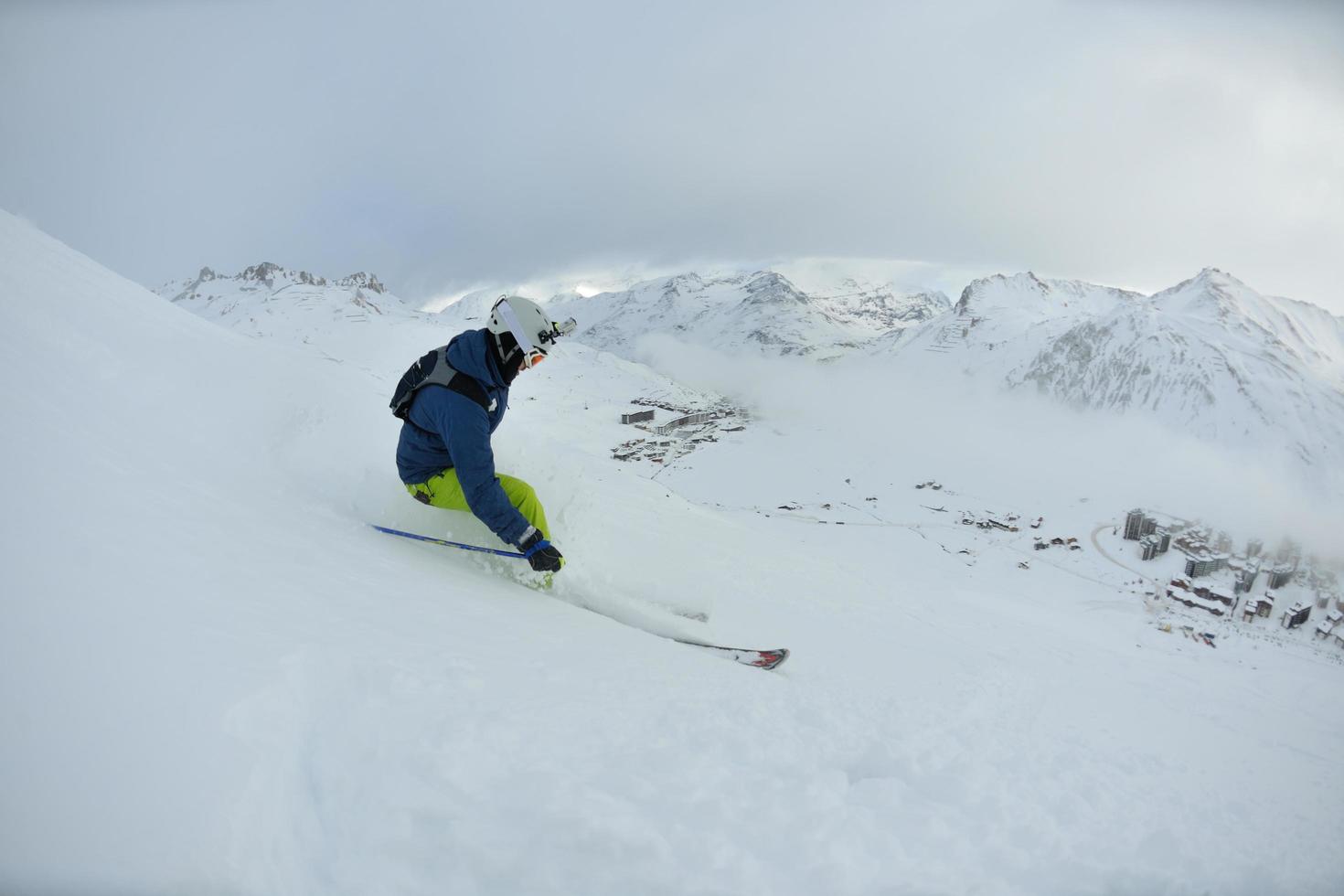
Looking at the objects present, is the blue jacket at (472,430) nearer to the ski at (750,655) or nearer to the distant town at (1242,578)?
the ski at (750,655)

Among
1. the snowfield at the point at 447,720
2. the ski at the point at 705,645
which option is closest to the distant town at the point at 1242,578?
the snowfield at the point at 447,720

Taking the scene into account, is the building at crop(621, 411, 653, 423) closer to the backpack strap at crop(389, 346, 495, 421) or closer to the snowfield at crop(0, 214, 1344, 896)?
the snowfield at crop(0, 214, 1344, 896)

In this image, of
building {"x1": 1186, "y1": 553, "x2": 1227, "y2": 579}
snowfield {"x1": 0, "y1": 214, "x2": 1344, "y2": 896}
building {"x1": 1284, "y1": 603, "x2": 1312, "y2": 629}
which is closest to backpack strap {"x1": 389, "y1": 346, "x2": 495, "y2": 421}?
snowfield {"x1": 0, "y1": 214, "x2": 1344, "y2": 896}

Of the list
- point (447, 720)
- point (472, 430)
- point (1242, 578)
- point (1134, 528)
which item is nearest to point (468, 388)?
point (472, 430)

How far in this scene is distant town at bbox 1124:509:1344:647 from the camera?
5191 cm

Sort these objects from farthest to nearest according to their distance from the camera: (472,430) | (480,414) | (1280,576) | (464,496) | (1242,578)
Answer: (1280,576)
(1242,578)
(464,496)
(480,414)
(472,430)

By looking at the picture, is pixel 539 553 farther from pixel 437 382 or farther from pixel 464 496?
pixel 437 382

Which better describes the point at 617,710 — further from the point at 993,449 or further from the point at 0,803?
the point at 993,449

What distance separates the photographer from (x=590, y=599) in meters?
6.05

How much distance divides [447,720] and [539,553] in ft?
9.72

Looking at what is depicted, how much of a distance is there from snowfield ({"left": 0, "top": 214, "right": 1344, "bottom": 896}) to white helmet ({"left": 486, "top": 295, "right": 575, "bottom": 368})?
7.40 feet

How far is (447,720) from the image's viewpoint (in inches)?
105

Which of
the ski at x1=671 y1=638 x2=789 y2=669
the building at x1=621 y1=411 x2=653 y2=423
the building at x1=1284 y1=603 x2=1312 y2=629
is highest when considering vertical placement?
the building at x1=621 y1=411 x2=653 y2=423

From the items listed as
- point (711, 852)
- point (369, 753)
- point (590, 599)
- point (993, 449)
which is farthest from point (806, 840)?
point (993, 449)
